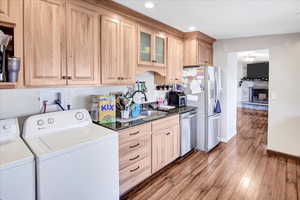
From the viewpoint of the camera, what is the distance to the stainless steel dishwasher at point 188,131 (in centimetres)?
331

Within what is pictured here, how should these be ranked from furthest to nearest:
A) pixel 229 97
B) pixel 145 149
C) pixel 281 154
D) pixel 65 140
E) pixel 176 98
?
pixel 229 97 → pixel 176 98 → pixel 281 154 → pixel 145 149 → pixel 65 140

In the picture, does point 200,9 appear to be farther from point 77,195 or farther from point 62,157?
point 77,195

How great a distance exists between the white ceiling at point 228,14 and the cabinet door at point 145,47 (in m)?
0.27

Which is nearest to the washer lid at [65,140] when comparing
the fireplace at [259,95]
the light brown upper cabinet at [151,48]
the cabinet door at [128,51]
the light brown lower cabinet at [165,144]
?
the cabinet door at [128,51]

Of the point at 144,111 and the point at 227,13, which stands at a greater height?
the point at 227,13

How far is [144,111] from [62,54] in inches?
66.0

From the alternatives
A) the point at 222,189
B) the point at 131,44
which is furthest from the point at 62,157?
the point at 222,189

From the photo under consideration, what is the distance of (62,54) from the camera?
1871mm

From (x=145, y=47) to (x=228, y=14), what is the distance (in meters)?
1.27

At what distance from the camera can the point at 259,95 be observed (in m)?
9.88

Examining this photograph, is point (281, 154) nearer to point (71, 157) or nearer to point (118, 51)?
point (118, 51)

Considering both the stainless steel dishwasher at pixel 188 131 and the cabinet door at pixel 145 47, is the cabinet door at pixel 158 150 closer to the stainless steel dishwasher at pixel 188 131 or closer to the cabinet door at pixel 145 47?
the stainless steel dishwasher at pixel 188 131

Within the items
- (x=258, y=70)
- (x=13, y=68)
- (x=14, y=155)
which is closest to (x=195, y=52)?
(x=13, y=68)

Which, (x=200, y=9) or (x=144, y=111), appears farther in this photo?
(x=144, y=111)
